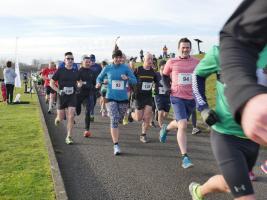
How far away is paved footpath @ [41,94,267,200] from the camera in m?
5.92

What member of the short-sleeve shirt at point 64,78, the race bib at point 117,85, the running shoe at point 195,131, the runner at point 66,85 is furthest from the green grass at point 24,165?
the running shoe at point 195,131

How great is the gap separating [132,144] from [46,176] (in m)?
3.65

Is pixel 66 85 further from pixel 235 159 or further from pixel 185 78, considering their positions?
pixel 235 159

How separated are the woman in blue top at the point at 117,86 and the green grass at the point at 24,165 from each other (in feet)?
4.95

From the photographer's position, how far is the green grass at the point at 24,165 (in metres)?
5.52

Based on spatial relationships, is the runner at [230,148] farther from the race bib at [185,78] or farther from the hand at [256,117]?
the race bib at [185,78]

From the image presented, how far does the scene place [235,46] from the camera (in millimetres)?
1262

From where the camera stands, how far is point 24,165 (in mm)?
7102

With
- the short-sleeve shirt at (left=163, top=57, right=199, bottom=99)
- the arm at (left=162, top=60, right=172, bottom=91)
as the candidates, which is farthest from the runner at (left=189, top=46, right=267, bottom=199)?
the arm at (left=162, top=60, right=172, bottom=91)

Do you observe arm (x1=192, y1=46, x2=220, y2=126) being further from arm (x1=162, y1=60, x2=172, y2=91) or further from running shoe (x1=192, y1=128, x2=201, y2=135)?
running shoe (x1=192, y1=128, x2=201, y2=135)

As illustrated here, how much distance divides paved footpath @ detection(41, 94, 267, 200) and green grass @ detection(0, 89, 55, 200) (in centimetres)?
34

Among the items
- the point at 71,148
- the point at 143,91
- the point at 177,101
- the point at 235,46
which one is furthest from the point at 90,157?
the point at 235,46

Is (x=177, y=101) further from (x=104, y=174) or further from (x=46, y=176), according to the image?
(x=46, y=176)

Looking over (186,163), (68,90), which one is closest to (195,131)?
(68,90)
